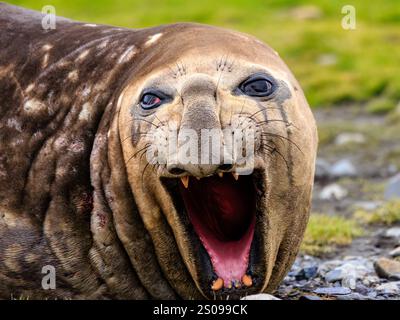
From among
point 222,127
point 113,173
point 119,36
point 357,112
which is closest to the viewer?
point 222,127

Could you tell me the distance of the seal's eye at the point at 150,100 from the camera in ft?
19.9

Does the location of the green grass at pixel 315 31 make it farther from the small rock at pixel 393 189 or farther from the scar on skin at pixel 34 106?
the scar on skin at pixel 34 106

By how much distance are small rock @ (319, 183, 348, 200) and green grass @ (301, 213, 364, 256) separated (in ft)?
7.38

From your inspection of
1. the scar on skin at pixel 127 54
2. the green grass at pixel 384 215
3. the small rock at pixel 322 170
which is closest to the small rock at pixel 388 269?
the green grass at pixel 384 215

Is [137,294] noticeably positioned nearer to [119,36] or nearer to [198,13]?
[119,36]

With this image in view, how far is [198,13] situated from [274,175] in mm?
36757

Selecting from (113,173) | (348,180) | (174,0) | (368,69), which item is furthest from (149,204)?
(174,0)

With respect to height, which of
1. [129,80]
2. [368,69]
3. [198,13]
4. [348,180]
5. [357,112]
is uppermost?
[198,13]

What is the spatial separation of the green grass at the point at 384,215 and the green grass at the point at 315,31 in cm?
850

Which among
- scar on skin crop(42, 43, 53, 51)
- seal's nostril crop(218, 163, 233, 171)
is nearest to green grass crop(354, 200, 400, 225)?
scar on skin crop(42, 43, 53, 51)

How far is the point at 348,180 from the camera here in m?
13.6

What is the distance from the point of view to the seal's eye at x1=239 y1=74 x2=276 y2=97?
6086 millimetres

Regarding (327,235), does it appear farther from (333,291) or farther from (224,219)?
(224,219)

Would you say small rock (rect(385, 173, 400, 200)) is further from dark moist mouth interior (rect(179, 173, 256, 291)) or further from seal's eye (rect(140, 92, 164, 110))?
seal's eye (rect(140, 92, 164, 110))
